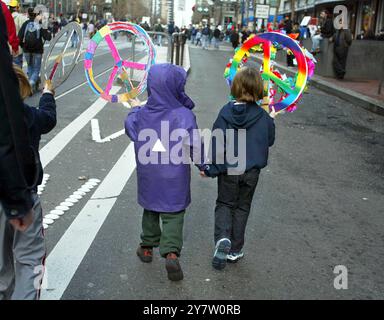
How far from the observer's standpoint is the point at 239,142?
3.62 metres

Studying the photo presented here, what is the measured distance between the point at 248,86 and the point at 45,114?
143cm

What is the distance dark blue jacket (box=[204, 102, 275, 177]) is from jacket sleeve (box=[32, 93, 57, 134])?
1189 millimetres

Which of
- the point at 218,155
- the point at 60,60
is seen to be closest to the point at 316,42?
the point at 218,155

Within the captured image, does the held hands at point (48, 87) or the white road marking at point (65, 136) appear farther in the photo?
the white road marking at point (65, 136)

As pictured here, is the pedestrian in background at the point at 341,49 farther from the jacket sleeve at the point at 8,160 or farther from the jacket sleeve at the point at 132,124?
the jacket sleeve at the point at 8,160

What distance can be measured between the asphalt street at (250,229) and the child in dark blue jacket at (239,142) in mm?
419

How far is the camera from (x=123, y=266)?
3.68 m

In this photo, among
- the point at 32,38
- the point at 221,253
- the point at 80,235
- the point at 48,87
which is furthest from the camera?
the point at 32,38

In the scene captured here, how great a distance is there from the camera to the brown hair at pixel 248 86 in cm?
359

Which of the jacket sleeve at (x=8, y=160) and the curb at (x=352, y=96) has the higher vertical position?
the jacket sleeve at (x=8, y=160)

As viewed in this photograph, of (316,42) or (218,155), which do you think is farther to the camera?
(316,42)

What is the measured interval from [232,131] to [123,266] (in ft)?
4.02

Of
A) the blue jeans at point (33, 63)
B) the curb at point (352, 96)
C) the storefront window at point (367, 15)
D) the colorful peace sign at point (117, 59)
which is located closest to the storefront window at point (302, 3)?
the storefront window at point (367, 15)

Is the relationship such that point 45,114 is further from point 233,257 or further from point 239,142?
point 233,257
